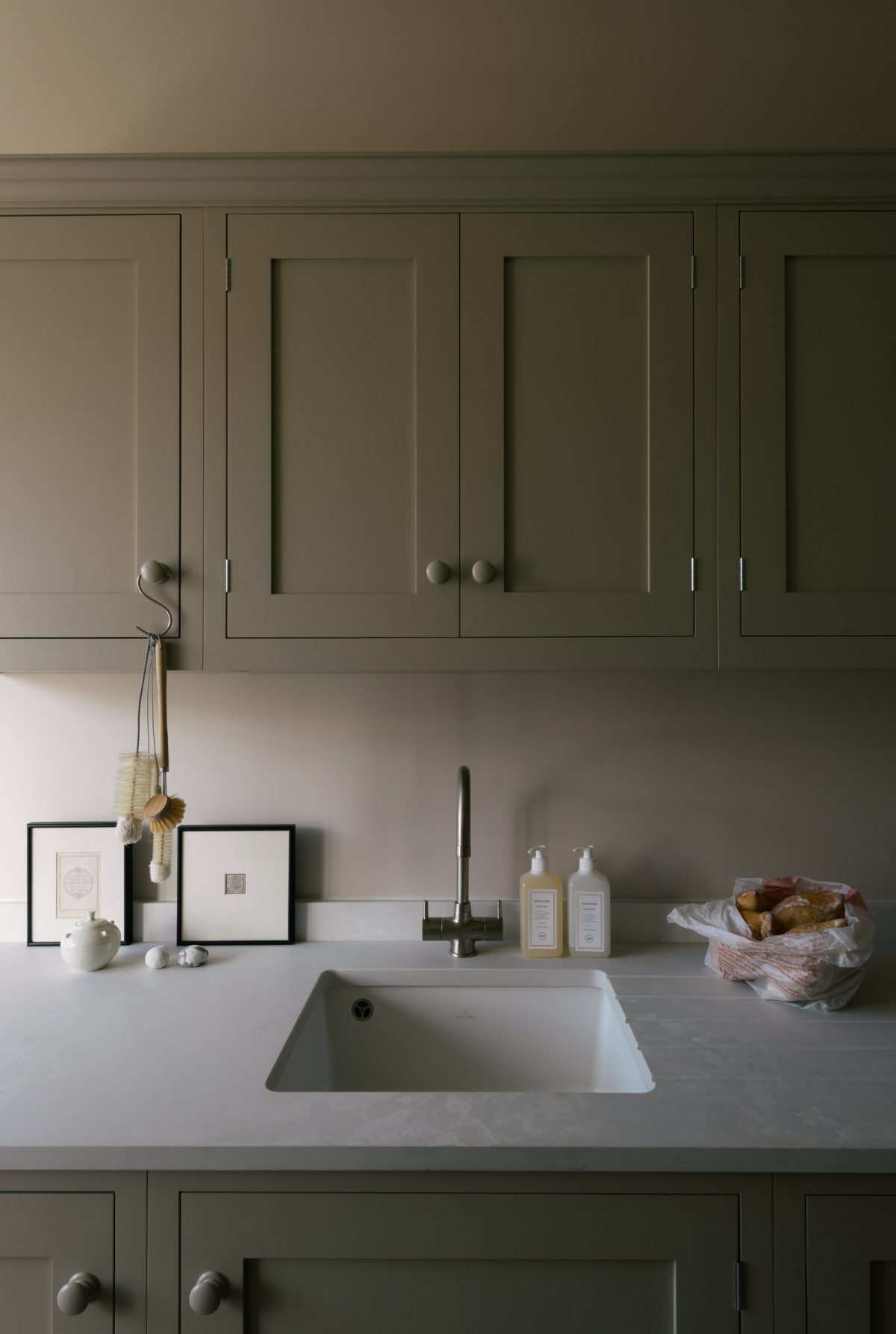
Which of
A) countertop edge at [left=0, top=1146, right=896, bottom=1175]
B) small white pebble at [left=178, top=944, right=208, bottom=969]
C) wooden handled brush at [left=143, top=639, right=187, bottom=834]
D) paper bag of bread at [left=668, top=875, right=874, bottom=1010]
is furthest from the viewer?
small white pebble at [left=178, top=944, right=208, bottom=969]

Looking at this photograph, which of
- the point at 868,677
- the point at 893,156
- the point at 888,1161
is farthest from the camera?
the point at 868,677

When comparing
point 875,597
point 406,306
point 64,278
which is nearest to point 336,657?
point 406,306

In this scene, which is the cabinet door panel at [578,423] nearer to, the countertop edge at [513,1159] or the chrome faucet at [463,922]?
the chrome faucet at [463,922]

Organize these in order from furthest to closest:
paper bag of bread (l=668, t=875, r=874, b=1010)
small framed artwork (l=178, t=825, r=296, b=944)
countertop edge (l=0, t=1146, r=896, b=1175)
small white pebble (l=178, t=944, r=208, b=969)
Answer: small framed artwork (l=178, t=825, r=296, b=944) < small white pebble (l=178, t=944, r=208, b=969) < paper bag of bread (l=668, t=875, r=874, b=1010) < countertop edge (l=0, t=1146, r=896, b=1175)

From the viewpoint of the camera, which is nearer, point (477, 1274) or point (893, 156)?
point (477, 1274)

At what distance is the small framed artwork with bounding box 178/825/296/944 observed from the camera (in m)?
1.65

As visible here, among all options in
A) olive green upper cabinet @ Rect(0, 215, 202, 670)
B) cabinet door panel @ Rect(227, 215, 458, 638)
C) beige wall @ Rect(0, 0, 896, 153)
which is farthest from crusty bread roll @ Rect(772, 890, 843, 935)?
beige wall @ Rect(0, 0, 896, 153)

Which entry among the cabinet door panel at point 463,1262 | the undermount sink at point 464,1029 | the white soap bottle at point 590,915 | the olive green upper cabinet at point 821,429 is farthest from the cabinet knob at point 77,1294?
the olive green upper cabinet at point 821,429

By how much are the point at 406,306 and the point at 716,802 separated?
1110 mm

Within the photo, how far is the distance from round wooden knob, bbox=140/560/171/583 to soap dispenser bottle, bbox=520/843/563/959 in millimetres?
819

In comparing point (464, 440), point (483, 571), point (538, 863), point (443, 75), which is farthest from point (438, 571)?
point (443, 75)

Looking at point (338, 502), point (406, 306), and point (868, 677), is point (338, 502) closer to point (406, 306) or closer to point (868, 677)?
point (406, 306)

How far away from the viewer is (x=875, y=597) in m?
1.35

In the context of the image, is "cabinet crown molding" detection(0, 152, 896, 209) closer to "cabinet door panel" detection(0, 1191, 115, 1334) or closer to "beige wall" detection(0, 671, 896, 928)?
"beige wall" detection(0, 671, 896, 928)
